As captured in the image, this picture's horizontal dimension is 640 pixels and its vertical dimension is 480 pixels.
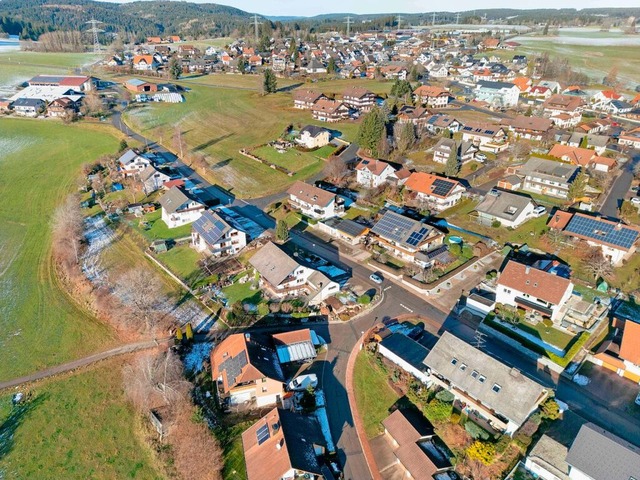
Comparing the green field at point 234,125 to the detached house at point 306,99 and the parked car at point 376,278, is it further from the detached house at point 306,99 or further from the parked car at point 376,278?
the parked car at point 376,278

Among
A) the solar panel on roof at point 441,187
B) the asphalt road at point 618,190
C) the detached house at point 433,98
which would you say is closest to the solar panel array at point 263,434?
the solar panel on roof at point 441,187

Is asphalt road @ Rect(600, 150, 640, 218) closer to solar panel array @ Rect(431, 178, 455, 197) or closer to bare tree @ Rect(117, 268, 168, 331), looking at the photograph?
solar panel array @ Rect(431, 178, 455, 197)

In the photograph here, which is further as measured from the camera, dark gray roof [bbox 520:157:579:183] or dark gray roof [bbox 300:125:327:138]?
dark gray roof [bbox 300:125:327:138]

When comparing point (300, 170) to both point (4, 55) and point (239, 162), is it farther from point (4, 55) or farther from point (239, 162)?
point (4, 55)

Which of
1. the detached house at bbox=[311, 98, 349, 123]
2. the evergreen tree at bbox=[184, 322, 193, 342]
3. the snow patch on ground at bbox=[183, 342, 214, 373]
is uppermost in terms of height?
the detached house at bbox=[311, 98, 349, 123]

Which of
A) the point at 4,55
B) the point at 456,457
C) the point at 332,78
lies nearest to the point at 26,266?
the point at 456,457

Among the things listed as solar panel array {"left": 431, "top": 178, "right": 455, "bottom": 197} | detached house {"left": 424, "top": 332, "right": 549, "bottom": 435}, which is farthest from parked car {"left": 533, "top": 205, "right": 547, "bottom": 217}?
detached house {"left": 424, "top": 332, "right": 549, "bottom": 435}
